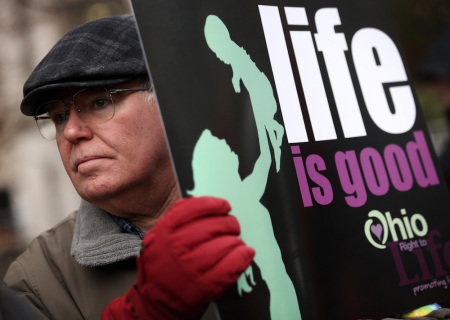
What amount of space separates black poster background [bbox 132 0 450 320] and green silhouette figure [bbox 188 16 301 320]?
2 centimetres

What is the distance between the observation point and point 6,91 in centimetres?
687

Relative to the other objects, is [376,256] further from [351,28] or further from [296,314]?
[351,28]

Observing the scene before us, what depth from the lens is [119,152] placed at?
1902 millimetres

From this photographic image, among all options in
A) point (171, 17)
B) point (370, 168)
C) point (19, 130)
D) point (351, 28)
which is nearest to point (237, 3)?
point (171, 17)

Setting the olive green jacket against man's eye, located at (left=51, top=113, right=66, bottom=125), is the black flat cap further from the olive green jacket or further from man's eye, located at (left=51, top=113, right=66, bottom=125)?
the olive green jacket

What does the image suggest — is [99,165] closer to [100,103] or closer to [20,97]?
[100,103]

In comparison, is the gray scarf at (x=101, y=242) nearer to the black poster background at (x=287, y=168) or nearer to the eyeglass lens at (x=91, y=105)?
the eyeglass lens at (x=91, y=105)

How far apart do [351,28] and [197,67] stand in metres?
0.62

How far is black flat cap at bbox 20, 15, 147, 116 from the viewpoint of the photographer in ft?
6.21

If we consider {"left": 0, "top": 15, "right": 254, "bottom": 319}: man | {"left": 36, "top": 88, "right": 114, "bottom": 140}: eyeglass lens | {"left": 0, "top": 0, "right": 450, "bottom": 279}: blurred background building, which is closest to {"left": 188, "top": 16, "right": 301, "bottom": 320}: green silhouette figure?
{"left": 0, "top": 15, "right": 254, "bottom": 319}: man

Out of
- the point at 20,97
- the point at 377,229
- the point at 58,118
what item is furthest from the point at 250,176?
the point at 20,97

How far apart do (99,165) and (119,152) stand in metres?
0.07

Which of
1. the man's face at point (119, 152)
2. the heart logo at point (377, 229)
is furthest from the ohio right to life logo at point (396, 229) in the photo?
the man's face at point (119, 152)

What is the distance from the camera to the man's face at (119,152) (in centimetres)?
190
